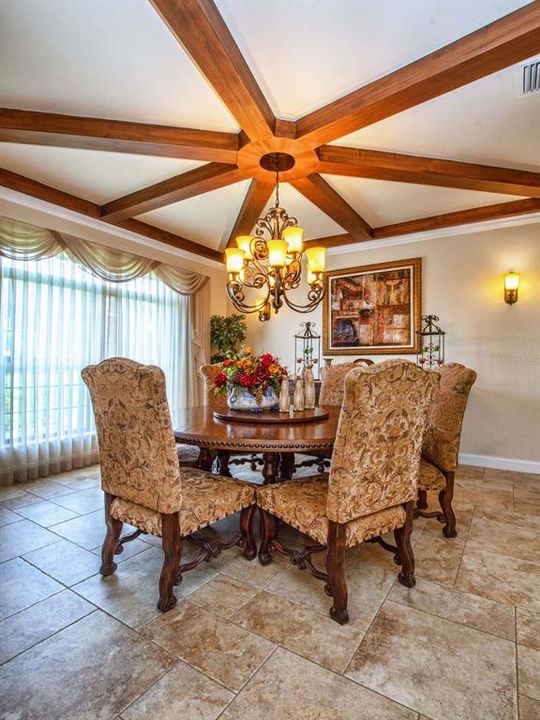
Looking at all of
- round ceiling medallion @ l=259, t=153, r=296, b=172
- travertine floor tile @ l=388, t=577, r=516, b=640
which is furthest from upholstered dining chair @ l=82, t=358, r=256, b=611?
round ceiling medallion @ l=259, t=153, r=296, b=172

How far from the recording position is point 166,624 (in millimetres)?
1557

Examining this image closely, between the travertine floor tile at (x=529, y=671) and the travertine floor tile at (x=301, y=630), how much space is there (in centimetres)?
57

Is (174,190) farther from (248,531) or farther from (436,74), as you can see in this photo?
(248,531)

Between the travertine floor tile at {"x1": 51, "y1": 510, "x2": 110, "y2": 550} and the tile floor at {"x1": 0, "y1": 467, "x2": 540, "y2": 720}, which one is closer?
the tile floor at {"x1": 0, "y1": 467, "x2": 540, "y2": 720}

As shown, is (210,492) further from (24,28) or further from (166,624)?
(24,28)

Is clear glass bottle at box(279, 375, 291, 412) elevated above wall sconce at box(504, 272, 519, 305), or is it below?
below

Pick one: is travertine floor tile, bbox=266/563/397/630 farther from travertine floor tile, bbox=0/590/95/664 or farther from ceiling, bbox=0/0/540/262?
ceiling, bbox=0/0/540/262

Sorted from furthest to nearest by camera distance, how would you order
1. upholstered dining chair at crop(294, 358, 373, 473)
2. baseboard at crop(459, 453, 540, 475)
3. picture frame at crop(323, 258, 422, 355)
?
1. picture frame at crop(323, 258, 422, 355)
2. baseboard at crop(459, 453, 540, 475)
3. upholstered dining chair at crop(294, 358, 373, 473)

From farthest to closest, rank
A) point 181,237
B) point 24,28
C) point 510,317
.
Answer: point 181,237
point 510,317
point 24,28

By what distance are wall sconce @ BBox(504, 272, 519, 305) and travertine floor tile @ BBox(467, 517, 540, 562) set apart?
7.79 ft

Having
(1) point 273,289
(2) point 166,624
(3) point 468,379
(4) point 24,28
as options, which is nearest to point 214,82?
(4) point 24,28

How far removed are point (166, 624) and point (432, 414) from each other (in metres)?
1.96

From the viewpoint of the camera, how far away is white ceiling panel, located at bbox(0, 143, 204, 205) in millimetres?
2840

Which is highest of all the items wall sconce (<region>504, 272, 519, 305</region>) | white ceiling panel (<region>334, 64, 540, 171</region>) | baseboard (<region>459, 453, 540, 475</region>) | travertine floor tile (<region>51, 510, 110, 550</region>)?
white ceiling panel (<region>334, 64, 540, 171</region>)
